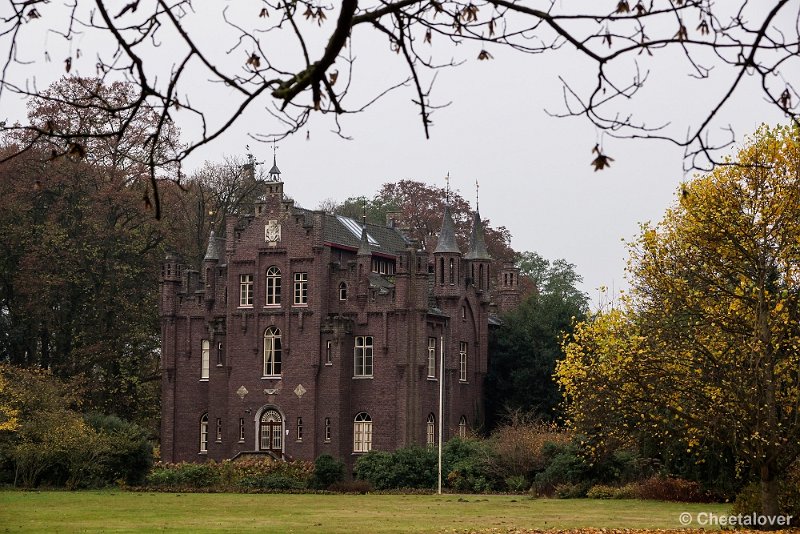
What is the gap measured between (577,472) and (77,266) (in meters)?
27.9

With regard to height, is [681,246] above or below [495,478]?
above

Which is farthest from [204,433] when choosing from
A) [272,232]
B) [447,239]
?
[447,239]

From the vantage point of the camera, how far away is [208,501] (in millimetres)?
39719

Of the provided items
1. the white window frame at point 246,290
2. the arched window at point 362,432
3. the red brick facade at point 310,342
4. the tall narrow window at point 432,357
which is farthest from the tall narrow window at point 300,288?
the tall narrow window at point 432,357

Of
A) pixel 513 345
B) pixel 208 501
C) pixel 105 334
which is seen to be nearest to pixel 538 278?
pixel 513 345

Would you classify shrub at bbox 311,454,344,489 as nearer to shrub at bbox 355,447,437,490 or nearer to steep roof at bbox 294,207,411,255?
shrub at bbox 355,447,437,490

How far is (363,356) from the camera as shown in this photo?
57.4 meters

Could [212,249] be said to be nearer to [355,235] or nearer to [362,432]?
[355,235]

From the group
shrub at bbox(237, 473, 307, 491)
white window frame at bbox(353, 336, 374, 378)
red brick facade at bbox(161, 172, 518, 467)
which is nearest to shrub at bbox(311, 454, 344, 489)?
shrub at bbox(237, 473, 307, 491)

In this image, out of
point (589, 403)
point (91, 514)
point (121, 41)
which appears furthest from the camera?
point (91, 514)

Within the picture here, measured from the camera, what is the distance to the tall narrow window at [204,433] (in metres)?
59.4

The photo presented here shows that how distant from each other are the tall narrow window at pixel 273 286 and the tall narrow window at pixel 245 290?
3.02ft

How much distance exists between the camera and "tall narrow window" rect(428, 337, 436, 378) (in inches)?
2289

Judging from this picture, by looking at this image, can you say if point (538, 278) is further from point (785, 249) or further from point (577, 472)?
point (785, 249)
